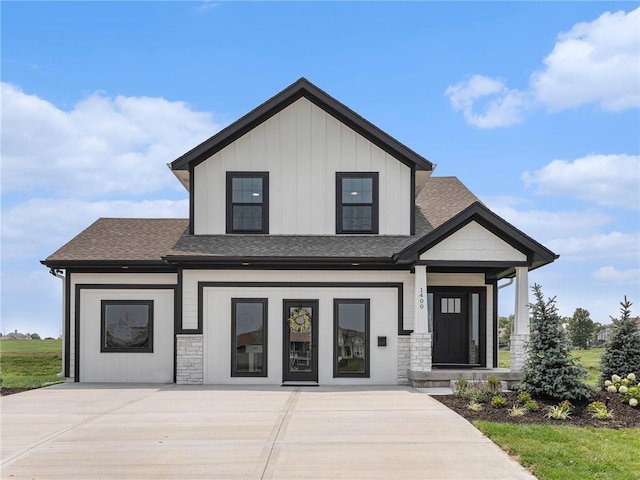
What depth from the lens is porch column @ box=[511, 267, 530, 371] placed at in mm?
16641

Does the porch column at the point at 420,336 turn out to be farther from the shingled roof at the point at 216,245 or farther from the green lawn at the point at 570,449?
the green lawn at the point at 570,449

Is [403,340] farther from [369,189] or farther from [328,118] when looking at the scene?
[328,118]

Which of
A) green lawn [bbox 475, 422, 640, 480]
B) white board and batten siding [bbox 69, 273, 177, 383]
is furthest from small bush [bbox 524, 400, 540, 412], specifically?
white board and batten siding [bbox 69, 273, 177, 383]

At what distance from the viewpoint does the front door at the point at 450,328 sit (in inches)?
750

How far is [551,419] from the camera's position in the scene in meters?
11.7

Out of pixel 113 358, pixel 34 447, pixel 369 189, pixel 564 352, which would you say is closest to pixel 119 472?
pixel 34 447

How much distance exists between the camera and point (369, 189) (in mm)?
18344

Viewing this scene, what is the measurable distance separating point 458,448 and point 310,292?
8.49 metres

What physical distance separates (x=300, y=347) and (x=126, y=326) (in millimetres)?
5024

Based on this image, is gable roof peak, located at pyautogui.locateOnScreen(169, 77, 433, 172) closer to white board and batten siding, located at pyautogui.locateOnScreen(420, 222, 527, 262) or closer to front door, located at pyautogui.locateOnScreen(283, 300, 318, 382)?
white board and batten siding, located at pyautogui.locateOnScreen(420, 222, 527, 262)

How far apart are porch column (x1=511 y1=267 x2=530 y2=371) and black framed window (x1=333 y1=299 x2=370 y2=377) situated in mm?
3770

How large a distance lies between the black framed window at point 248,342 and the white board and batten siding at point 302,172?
2286mm

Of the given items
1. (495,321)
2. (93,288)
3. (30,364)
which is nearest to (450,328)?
(495,321)

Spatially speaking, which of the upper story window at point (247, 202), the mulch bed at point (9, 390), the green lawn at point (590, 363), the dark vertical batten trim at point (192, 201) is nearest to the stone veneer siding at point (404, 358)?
the green lawn at point (590, 363)
